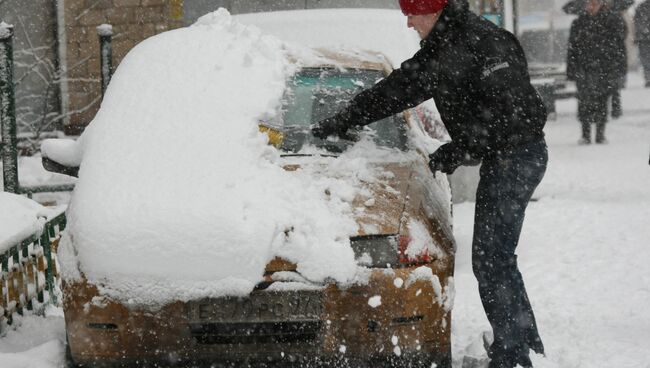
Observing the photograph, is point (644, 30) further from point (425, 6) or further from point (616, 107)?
point (425, 6)

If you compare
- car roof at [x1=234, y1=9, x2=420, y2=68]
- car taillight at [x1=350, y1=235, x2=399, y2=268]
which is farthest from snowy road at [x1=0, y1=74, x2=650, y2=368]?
car roof at [x1=234, y1=9, x2=420, y2=68]

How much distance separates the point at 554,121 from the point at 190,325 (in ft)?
51.6

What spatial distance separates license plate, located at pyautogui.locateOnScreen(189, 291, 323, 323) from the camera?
4211 millimetres

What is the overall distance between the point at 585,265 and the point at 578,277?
0.41 meters

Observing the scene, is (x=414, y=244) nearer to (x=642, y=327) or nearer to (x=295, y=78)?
(x=295, y=78)

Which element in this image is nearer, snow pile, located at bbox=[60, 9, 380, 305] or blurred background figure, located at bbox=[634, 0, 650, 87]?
snow pile, located at bbox=[60, 9, 380, 305]

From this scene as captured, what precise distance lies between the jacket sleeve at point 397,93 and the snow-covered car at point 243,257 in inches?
9.3

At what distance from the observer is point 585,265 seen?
7309 millimetres

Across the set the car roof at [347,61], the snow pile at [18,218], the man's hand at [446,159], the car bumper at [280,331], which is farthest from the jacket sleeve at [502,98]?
the snow pile at [18,218]

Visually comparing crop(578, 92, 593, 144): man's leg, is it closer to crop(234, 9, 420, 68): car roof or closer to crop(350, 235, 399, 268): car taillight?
crop(234, 9, 420, 68): car roof

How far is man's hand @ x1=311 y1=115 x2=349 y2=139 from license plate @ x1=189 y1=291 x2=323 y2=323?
44.1 inches

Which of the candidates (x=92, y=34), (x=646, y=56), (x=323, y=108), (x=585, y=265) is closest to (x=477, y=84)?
(x=323, y=108)

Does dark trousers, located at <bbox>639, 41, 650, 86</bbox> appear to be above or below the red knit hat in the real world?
below

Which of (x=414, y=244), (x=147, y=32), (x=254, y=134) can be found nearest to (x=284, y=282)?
(x=414, y=244)
